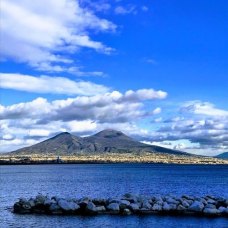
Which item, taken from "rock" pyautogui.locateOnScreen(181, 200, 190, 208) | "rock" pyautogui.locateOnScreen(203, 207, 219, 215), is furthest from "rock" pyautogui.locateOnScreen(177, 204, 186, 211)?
"rock" pyautogui.locateOnScreen(203, 207, 219, 215)

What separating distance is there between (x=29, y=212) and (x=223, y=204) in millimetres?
22749

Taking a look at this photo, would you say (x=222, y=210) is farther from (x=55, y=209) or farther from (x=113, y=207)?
(x=55, y=209)

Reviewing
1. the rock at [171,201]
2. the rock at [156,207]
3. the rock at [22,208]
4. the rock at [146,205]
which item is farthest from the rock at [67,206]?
the rock at [171,201]

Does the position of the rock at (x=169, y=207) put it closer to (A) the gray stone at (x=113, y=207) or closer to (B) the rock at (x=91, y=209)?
(A) the gray stone at (x=113, y=207)

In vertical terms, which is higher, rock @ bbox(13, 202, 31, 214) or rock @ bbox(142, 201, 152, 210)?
rock @ bbox(142, 201, 152, 210)

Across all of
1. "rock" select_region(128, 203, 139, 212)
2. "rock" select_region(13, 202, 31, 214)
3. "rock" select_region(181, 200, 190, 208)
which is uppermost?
"rock" select_region(181, 200, 190, 208)

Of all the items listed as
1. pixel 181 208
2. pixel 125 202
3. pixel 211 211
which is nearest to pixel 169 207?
pixel 181 208

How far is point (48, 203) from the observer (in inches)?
2115

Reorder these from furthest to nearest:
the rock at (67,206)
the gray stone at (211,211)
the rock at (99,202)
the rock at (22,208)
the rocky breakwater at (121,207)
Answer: the rock at (99,202) < the rock at (22,208) < the rock at (67,206) < the rocky breakwater at (121,207) < the gray stone at (211,211)

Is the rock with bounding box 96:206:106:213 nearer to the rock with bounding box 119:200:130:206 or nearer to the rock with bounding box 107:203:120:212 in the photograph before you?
the rock with bounding box 107:203:120:212

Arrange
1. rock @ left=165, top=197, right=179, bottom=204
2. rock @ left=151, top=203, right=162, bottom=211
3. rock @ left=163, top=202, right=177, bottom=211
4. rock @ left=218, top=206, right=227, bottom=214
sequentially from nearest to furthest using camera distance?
rock @ left=218, top=206, right=227, bottom=214 < rock @ left=151, top=203, right=162, bottom=211 < rock @ left=163, top=202, right=177, bottom=211 < rock @ left=165, top=197, right=179, bottom=204

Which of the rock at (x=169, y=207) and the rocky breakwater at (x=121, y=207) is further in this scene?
the rock at (x=169, y=207)

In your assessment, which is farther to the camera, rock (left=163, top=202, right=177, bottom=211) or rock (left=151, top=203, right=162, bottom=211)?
rock (left=163, top=202, right=177, bottom=211)

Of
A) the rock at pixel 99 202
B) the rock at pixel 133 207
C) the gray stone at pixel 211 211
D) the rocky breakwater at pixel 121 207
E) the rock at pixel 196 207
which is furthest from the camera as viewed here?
the rock at pixel 99 202
